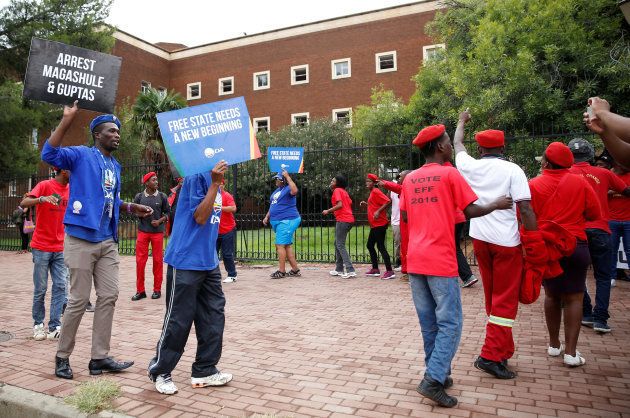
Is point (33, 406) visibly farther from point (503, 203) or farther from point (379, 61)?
point (379, 61)

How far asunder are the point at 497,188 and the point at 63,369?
13.0 feet

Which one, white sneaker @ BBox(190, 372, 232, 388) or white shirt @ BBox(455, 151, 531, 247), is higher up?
white shirt @ BBox(455, 151, 531, 247)

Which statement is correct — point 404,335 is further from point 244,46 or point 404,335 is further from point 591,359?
point 244,46

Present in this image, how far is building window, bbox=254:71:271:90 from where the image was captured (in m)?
34.8

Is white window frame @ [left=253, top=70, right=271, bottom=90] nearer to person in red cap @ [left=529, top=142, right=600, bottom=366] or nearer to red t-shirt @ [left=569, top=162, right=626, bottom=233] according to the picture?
red t-shirt @ [left=569, top=162, right=626, bottom=233]

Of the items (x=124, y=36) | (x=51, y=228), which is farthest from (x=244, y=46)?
(x=51, y=228)

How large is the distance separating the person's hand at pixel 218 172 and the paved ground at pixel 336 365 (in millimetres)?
1637

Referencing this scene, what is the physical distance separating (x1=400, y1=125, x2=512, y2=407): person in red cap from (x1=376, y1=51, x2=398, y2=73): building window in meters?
28.7

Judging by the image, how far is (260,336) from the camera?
524 cm

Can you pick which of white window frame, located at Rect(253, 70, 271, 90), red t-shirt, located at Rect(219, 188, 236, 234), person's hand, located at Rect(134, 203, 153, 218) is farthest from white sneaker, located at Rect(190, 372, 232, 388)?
white window frame, located at Rect(253, 70, 271, 90)

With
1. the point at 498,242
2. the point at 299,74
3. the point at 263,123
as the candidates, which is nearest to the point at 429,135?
the point at 498,242

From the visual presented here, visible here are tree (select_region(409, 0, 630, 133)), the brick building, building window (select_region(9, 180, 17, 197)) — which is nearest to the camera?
tree (select_region(409, 0, 630, 133))

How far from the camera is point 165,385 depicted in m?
3.59

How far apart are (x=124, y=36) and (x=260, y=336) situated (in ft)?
113
